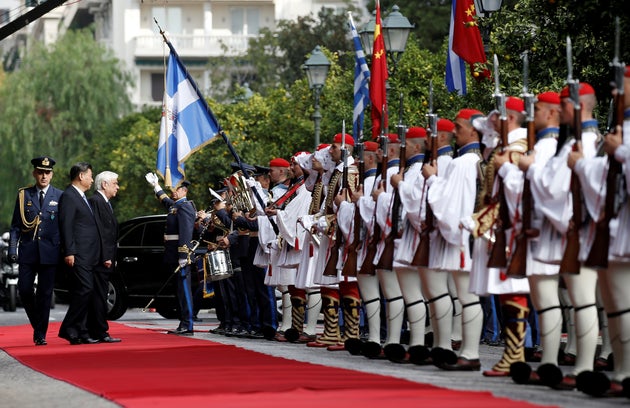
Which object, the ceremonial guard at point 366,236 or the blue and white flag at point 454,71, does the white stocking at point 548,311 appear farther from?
the blue and white flag at point 454,71

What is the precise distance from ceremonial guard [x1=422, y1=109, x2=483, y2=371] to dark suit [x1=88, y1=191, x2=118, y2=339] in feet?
19.0

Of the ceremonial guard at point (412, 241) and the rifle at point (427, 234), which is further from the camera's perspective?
the ceremonial guard at point (412, 241)

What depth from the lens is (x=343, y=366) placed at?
13961mm

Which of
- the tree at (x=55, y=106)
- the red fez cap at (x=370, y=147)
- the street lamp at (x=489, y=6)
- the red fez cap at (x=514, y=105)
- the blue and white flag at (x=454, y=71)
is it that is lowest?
the red fez cap at (x=370, y=147)

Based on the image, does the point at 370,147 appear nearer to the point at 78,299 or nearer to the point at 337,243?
the point at 337,243

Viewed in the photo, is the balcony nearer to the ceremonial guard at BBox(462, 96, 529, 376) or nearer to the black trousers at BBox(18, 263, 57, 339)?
the black trousers at BBox(18, 263, 57, 339)

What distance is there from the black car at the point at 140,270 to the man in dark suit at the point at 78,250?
7.32 meters

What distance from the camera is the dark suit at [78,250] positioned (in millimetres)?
18250

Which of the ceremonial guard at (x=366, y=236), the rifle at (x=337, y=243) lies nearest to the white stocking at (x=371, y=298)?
the ceremonial guard at (x=366, y=236)

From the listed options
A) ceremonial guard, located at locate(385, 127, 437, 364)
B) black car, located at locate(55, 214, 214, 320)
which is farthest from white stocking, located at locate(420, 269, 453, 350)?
black car, located at locate(55, 214, 214, 320)

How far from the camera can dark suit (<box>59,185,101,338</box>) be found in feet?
59.9

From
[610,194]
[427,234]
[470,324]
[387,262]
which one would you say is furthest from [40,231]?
[610,194]

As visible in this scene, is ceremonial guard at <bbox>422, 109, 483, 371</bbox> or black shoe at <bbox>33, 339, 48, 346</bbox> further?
black shoe at <bbox>33, 339, 48, 346</bbox>

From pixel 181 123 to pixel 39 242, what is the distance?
124 inches
